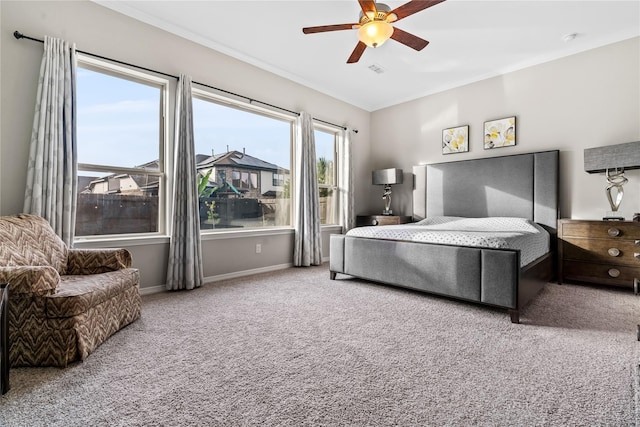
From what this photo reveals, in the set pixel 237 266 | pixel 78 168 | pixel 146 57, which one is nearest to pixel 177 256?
pixel 237 266

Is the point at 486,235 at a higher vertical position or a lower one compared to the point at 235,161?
lower

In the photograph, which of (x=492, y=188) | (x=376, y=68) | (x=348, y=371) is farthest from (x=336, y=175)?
(x=348, y=371)

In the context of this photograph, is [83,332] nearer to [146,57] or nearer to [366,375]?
[366,375]

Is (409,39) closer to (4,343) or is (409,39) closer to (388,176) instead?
(388,176)

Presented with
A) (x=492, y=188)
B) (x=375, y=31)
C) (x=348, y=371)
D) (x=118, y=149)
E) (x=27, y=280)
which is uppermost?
(x=375, y=31)

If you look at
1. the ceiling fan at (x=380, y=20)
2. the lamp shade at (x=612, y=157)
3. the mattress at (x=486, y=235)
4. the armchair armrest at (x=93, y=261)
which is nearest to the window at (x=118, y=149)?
the armchair armrest at (x=93, y=261)

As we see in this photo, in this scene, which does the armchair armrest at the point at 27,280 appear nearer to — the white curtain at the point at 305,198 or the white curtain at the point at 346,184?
the white curtain at the point at 305,198

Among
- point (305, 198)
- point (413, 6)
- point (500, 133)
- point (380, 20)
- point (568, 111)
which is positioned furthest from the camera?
point (305, 198)

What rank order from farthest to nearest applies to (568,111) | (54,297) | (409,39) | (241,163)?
(241,163), (568,111), (409,39), (54,297)

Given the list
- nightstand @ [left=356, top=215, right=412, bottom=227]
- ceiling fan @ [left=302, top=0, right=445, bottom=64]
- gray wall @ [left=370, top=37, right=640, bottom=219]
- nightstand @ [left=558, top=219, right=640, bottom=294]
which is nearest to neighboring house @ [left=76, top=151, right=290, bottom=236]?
nightstand @ [left=356, top=215, right=412, bottom=227]

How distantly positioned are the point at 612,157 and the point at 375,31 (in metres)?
2.84

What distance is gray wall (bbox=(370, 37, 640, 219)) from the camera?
337cm

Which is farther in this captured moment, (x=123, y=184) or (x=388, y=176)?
(x=388, y=176)

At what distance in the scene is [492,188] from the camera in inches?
164
